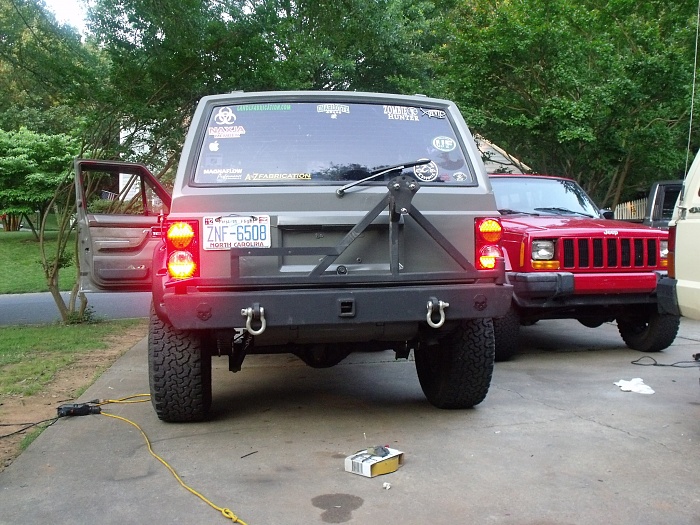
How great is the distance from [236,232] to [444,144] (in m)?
1.51

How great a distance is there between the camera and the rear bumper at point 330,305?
14.0 feet

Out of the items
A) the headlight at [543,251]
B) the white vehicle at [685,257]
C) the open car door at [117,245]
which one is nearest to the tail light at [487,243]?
the white vehicle at [685,257]

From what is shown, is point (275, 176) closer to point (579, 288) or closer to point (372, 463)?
point (372, 463)

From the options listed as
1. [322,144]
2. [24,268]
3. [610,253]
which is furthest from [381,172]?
[24,268]

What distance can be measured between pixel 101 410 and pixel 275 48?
6731 mm

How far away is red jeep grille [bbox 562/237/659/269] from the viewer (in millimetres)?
6945

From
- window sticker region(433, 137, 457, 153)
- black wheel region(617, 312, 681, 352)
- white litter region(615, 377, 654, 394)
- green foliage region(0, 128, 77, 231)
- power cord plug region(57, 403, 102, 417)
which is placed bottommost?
white litter region(615, 377, 654, 394)

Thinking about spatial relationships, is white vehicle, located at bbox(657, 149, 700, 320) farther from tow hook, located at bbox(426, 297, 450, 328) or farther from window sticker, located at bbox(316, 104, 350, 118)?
window sticker, located at bbox(316, 104, 350, 118)

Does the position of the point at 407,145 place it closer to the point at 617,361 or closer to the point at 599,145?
the point at 617,361

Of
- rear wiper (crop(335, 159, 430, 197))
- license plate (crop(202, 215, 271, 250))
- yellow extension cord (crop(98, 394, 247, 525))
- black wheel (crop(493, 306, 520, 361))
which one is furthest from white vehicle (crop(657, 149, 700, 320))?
yellow extension cord (crop(98, 394, 247, 525))

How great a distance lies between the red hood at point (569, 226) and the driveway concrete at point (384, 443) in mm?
1318

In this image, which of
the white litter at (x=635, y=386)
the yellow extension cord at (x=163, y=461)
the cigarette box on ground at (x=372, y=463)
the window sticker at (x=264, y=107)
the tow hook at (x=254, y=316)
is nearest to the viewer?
the yellow extension cord at (x=163, y=461)

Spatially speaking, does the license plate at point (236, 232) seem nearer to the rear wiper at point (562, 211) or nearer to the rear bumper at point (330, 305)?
the rear bumper at point (330, 305)

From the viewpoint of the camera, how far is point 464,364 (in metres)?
5.08
